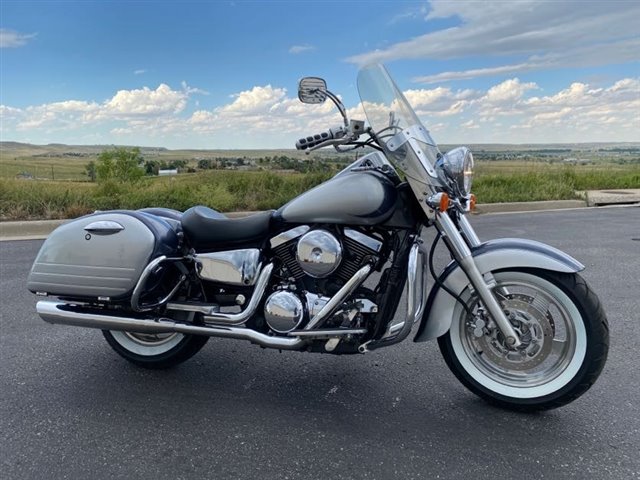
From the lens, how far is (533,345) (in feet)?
8.46

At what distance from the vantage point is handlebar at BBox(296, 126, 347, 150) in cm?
258

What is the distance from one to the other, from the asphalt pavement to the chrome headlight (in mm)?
1220

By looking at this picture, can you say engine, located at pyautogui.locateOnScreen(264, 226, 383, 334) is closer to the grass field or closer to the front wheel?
the front wheel

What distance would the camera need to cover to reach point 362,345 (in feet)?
8.43

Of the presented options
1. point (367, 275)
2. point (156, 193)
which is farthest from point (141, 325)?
Answer: point (156, 193)

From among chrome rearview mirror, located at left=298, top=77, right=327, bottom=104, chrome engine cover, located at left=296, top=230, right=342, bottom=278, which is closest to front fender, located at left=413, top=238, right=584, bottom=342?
chrome engine cover, located at left=296, top=230, right=342, bottom=278

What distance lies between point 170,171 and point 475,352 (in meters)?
11.0

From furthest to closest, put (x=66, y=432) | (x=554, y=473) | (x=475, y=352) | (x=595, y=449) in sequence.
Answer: (x=475, y=352) < (x=66, y=432) < (x=595, y=449) < (x=554, y=473)

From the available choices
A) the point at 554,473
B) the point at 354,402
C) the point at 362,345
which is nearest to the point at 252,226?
the point at 362,345

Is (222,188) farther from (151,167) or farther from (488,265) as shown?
(488,265)

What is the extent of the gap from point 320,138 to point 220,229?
77 centimetres

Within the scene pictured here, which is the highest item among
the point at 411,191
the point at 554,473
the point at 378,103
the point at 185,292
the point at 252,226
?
the point at 378,103

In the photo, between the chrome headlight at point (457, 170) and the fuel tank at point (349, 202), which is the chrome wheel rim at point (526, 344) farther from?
the fuel tank at point (349, 202)

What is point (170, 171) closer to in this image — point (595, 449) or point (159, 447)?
point (159, 447)
